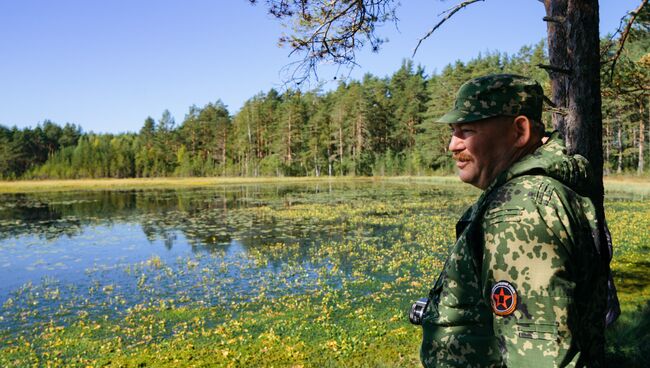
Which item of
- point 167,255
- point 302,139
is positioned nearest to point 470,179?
point 167,255

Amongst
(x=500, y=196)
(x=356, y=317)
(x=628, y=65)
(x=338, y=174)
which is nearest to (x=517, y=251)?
(x=500, y=196)

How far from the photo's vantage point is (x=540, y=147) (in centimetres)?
180

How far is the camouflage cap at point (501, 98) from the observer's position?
1808 millimetres

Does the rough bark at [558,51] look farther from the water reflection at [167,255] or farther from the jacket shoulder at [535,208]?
the water reflection at [167,255]

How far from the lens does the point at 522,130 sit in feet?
6.07

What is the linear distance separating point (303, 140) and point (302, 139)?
483 millimetres

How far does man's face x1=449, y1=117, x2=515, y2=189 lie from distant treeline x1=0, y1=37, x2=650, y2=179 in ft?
206

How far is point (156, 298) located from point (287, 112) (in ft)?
230

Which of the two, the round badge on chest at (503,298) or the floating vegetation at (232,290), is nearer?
the round badge on chest at (503,298)

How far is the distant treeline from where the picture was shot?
70.1 meters

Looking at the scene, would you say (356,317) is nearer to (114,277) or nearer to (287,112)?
(114,277)

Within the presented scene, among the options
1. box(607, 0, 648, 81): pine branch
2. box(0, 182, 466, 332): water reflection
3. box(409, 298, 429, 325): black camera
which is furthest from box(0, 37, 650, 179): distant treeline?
box(409, 298, 429, 325): black camera

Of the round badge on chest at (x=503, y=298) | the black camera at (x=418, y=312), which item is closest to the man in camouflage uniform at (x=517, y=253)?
the round badge on chest at (x=503, y=298)

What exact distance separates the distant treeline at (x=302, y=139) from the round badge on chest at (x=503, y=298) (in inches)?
2485
